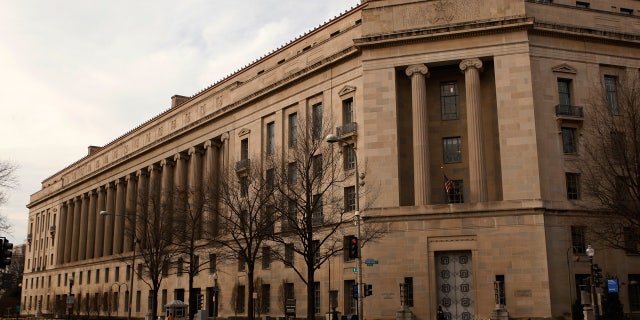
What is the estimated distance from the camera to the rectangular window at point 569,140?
146ft

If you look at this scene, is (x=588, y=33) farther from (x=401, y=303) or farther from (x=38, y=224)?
(x=38, y=224)

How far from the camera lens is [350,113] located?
163 ft

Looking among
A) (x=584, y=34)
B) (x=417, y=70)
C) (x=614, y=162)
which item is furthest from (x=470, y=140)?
(x=584, y=34)

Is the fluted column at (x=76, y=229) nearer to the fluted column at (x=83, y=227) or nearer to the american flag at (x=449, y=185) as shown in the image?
the fluted column at (x=83, y=227)

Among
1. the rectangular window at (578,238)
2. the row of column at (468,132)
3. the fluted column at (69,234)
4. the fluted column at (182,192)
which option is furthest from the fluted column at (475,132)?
the fluted column at (69,234)

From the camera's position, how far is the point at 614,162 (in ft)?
128

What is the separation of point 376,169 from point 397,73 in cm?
748

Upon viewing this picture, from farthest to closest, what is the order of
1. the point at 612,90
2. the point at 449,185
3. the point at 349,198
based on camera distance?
the point at 349,198 < the point at 612,90 < the point at 449,185

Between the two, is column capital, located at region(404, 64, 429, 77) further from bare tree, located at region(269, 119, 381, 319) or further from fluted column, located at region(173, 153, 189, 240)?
fluted column, located at region(173, 153, 189, 240)

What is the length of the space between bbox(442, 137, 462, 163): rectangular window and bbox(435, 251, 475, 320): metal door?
267 inches

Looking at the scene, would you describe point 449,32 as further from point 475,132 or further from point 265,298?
point 265,298

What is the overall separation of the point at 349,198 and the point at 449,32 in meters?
13.8

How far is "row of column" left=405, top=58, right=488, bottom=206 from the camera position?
42688mm

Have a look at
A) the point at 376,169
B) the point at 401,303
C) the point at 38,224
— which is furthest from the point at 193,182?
the point at 38,224
